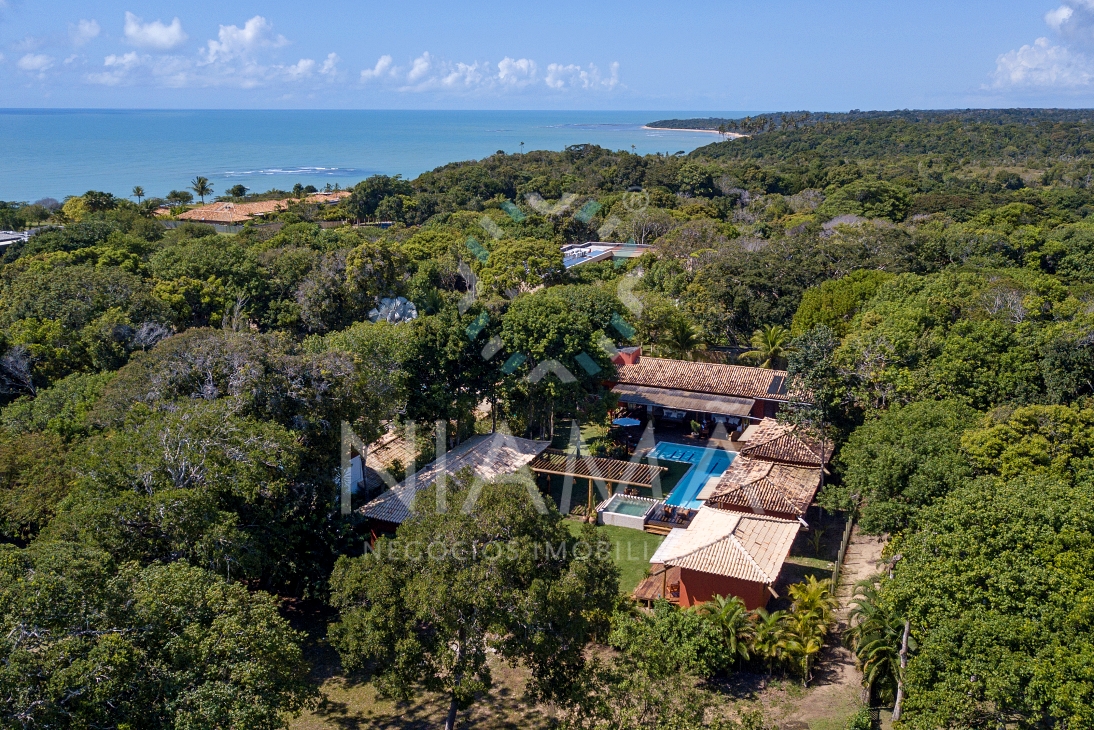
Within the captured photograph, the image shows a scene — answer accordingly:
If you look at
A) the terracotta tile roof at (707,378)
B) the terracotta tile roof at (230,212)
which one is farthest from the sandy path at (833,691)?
the terracotta tile roof at (230,212)

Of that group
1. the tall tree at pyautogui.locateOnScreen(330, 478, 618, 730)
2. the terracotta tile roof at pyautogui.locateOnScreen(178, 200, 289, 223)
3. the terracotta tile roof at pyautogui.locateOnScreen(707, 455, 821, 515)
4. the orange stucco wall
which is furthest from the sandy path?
the terracotta tile roof at pyautogui.locateOnScreen(178, 200, 289, 223)

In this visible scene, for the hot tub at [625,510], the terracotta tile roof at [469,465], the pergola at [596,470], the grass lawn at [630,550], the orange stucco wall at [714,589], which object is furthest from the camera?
the pergola at [596,470]

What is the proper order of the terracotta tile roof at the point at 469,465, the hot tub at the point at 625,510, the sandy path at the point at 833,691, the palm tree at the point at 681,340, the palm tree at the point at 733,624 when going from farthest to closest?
the palm tree at the point at 681,340 < the hot tub at the point at 625,510 < the terracotta tile roof at the point at 469,465 < the palm tree at the point at 733,624 < the sandy path at the point at 833,691

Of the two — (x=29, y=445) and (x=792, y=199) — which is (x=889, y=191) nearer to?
(x=792, y=199)

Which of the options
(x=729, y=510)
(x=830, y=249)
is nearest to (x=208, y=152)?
(x=830, y=249)

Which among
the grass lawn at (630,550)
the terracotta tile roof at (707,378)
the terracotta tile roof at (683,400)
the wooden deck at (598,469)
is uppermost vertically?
the terracotta tile roof at (707,378)

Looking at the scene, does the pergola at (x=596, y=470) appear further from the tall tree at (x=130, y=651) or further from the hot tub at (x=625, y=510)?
the tall tree at (x=130, y=651)

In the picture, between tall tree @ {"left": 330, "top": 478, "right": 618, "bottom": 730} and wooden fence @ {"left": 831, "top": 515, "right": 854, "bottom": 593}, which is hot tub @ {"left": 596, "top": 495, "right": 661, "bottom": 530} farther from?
tall tree @ {"left": 330, "top": 478, "right": 618, "bottom": 730}
